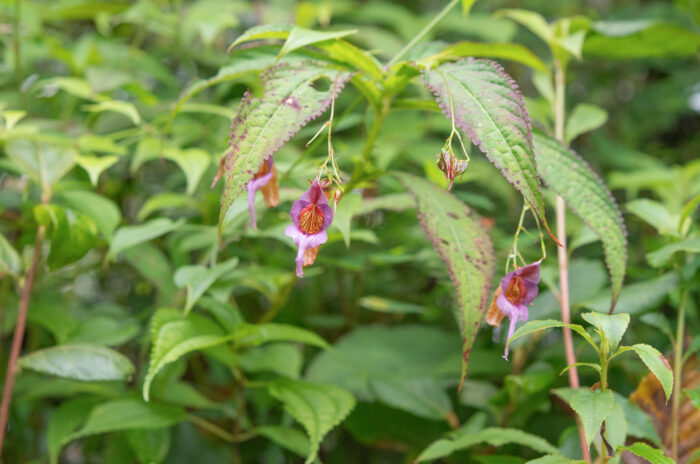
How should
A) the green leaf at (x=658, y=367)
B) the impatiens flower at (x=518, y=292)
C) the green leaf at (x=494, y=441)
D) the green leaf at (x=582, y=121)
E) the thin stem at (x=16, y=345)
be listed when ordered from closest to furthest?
the green leaf at (x=658, y=367) < the impatiens flower at (x=518, y=292) < the green leaf at (x=494, y=441) < the thin stem at (x=16, y=345) < the green leaf at (x=582, y=121)

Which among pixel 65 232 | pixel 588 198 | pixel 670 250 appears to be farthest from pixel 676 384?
pixel 65 232

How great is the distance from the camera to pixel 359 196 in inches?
31.1

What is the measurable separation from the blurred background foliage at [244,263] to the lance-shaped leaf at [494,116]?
0.48 ft

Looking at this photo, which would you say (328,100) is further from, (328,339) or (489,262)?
(328,339)

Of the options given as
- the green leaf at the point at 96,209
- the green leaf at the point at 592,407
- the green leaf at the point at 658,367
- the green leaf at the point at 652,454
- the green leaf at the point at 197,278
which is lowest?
the green leaf at the point at 96,209

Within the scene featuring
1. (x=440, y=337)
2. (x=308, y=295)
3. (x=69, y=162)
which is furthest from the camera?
(x=308, y=295)

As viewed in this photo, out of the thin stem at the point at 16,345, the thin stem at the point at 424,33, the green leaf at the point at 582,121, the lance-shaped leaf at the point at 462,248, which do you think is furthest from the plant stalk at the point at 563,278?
the thin stem at the point at 16,345

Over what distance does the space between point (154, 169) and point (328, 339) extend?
24.3 inches

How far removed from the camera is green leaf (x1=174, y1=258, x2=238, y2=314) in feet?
2.41

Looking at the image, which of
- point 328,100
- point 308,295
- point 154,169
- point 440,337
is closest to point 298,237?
point 328,100

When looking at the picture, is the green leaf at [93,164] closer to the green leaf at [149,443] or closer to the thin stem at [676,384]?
the green leaf at [149,443]

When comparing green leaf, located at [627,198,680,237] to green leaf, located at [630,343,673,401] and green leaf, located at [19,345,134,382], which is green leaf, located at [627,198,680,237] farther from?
green leaf, located at [19,345,134,382]

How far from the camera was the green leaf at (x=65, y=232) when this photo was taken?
821mm

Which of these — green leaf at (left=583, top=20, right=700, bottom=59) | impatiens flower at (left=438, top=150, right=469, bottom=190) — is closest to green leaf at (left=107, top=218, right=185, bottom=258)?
impatiens flower at (left=438, top=150, right=469, bottom=190)
